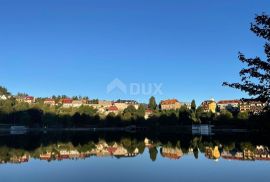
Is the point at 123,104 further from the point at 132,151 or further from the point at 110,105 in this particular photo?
the point at 132,151

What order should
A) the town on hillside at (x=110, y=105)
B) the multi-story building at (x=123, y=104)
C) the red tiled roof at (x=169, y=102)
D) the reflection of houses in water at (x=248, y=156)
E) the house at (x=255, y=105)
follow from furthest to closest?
the multi-story building at (x=123, y=104), the red tiled roof at (x=169, y=102), the town on hillside at (x=110, y=105), the reflection of houses in water at (x=248, y=156), the house at (x=255, y=105)

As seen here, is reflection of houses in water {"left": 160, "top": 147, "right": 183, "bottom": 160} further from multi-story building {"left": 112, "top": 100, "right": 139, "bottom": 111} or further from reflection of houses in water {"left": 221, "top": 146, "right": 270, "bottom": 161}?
multi-story building {"left": 112, "top": 100, "right": 139, "bottom": 111}

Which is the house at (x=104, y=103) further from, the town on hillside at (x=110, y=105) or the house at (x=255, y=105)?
the house at (x=255, y=105)

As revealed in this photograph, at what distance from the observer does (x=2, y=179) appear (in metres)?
18.2

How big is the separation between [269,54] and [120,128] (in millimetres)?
98077

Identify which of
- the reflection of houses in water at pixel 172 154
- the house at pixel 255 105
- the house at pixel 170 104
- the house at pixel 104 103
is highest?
the house at pixel 104 103

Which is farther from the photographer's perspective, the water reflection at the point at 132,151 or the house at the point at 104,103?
the house at the point at 104,103

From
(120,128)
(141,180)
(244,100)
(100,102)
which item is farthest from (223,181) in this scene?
(100,102)

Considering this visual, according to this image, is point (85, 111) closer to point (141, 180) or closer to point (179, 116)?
point (179, 116)

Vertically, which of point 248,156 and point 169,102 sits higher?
point 169,102

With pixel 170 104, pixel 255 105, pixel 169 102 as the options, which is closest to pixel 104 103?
pixel 169 102

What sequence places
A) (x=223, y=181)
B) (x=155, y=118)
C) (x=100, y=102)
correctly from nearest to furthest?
(x=223, y=181) < (x=155, y=118) < (x=100, y=102)

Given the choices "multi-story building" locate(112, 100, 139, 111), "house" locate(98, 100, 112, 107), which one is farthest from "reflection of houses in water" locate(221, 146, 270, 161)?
"house" locate(98, 100, 112, 107)

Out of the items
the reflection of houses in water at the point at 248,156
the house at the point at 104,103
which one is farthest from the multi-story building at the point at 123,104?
the reflection of houses in water at the point at 248,156
